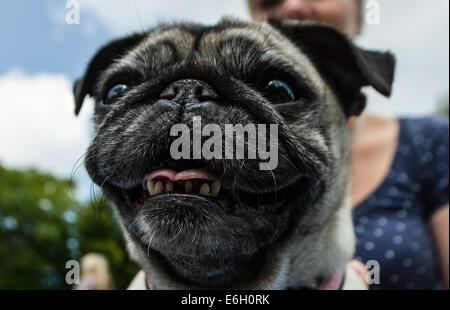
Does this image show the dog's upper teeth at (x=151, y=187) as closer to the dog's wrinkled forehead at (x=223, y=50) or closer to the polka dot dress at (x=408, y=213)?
the dog's wrinkled forehead at (x=223, y=50)

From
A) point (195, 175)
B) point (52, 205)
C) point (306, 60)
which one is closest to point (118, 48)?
point (306, 60)

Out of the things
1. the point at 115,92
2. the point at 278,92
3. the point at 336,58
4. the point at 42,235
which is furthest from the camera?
the point at 42,235

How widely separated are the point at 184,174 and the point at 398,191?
2170 millimetres

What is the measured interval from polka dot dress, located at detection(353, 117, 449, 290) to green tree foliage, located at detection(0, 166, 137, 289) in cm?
868

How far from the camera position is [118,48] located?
2738mm

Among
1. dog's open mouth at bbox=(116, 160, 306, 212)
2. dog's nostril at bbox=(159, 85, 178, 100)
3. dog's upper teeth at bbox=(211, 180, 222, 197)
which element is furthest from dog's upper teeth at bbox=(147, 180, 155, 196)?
dog's nostril at bbox=(159, 85, 178, 100)

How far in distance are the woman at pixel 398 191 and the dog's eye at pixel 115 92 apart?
140 cm

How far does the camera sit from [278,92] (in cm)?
204

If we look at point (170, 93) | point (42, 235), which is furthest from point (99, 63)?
point (42, 235)

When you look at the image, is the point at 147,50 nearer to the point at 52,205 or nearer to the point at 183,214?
the point at 183,214

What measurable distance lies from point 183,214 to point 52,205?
19.1m

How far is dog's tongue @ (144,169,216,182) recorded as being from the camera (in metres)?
1.67

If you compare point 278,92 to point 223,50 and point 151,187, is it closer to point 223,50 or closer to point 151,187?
point 223,50

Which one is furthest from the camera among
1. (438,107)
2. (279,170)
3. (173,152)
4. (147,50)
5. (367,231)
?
(438,107)
